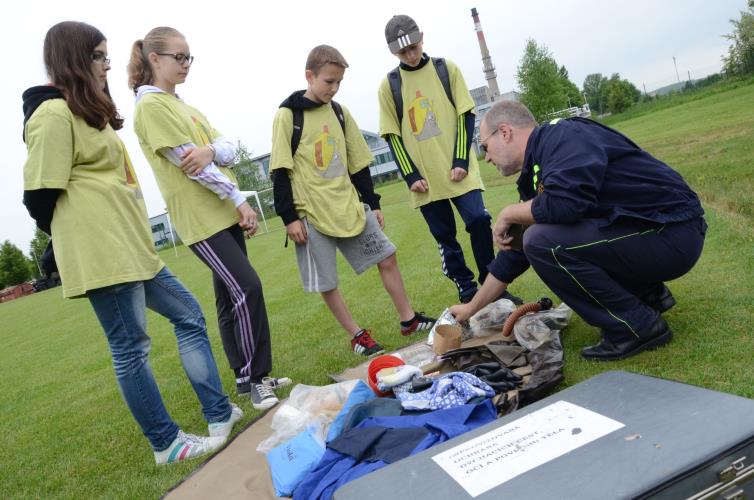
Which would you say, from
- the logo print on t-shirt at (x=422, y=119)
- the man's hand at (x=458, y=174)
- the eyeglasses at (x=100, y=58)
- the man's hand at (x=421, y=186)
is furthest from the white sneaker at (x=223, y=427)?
the logo print on t-shirt at (x=422, y=119)

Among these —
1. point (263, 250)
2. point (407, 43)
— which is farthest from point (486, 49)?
point (407, 43)

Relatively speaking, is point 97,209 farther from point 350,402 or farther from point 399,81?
point 399,81

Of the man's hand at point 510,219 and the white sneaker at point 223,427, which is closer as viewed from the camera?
the man's hand at point 510,219

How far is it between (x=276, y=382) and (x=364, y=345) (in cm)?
73

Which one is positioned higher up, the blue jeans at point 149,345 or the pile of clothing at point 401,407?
the blue jeans at point 149,345

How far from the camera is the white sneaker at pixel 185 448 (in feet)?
10.6

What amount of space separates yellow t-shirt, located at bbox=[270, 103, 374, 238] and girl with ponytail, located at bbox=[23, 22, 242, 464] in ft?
4.43

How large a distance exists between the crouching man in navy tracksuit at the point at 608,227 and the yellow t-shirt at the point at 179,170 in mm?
1961

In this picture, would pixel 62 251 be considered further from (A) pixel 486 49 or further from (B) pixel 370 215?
(A) pixel 486 49

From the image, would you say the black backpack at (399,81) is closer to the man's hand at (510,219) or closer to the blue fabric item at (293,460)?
the man's hand at (510,219)

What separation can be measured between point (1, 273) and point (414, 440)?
76.0 meters

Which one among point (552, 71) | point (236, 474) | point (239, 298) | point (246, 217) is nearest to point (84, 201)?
point (246, 217)

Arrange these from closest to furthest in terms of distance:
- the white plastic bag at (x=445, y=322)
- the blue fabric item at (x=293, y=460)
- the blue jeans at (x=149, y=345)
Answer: the blue fabric item at (x=293, y=460) → the blue jeans at (x=149, y=345) → the white plastic bag at (x=445, y=322)

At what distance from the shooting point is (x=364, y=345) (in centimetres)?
448
